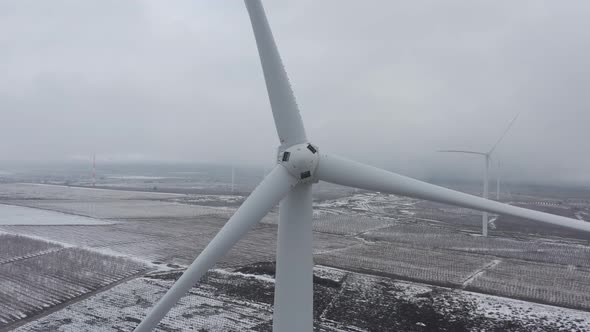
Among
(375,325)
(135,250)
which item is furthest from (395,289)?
(135,250)

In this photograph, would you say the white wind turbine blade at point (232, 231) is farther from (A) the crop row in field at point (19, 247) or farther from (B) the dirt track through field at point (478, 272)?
(A) the crop row in field at point (19, 247)

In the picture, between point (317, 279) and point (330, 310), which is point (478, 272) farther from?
point (330, 310)

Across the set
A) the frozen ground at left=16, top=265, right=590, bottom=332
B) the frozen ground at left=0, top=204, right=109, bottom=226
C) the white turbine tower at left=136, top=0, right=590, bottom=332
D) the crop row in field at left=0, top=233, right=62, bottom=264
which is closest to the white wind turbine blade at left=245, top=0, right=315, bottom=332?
the white turbine tower at left=136, top=0, right=590, bottom=332

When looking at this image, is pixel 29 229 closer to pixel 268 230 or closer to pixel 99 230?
pixel 99 230

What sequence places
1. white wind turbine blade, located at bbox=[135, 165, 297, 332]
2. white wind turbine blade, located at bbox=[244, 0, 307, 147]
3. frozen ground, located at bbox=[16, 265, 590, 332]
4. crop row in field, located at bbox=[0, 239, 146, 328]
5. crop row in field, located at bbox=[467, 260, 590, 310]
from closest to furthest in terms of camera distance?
white wind turbine blade, located at bbox=[135, 165, 297, 332], white wind turbine blade, located at bbox=[244, 0, 307, 147], frozen ground, located at bbox=[16, 265, 590, 332], crop row in field, located at bbox=[0, 239, 146, 328], crop row in field, located at bbox=[467, 260, 590, 310]

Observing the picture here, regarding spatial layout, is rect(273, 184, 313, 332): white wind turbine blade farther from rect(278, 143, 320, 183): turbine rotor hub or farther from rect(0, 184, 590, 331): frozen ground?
rect(0, 184, 590, 331): frozen ground

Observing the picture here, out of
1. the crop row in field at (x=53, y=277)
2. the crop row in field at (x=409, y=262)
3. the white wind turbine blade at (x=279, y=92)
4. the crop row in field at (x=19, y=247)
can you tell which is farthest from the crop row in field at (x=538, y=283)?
the crop row in field at (x=19, y=247)

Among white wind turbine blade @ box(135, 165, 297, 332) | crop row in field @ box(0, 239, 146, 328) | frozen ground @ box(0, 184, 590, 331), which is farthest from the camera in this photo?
crop row in field @ box(0, 239, 146, 328)
